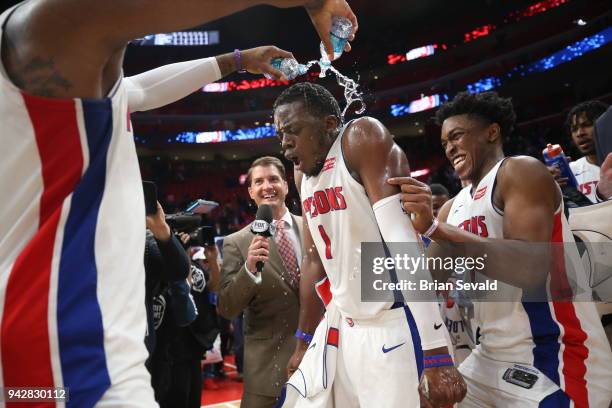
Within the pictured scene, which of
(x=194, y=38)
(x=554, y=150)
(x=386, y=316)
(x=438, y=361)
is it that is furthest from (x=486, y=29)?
(x=438, y=361)

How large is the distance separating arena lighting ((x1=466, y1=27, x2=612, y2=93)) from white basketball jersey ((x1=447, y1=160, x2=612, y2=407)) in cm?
1423

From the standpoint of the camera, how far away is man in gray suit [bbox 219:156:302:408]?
3.36 meters

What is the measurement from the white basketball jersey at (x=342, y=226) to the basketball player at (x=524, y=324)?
0.97 ft

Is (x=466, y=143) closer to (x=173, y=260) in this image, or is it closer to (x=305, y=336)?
(x=305, y=336)

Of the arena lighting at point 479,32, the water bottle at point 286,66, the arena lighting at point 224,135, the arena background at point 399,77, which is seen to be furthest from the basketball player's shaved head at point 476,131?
the arena lighting at point 224,135

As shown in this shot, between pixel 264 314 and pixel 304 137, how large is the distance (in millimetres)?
1375

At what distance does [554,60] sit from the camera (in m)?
17.2

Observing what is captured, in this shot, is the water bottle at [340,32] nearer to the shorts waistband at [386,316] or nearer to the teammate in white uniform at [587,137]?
the shorts waistband at [386,316]

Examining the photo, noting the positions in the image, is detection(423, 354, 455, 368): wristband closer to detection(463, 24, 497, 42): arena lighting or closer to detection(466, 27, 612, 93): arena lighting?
detection(466, 27, 612, 93): arena lighting

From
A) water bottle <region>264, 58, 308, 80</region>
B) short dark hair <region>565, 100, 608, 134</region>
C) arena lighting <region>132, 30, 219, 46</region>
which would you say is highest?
arena lighting <region>132, 30, 219, 46</region>

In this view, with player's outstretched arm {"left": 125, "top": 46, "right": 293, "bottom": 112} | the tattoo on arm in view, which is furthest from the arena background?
the tattoo on arm

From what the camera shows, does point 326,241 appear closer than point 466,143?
Yes

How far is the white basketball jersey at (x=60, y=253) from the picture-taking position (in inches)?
49.0

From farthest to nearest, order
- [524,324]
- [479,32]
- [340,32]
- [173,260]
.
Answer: [479,32]
[173,260]
[524,324]
[340,32]
